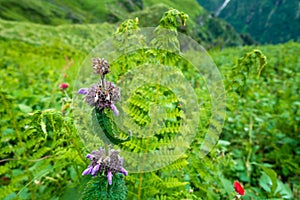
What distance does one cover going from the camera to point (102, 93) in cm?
99

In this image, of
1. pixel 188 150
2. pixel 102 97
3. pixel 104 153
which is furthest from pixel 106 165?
pixel 188 150

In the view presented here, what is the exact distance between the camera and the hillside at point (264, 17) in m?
130

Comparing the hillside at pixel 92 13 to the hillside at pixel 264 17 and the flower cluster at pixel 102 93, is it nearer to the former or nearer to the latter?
the hillside at pixel 264 17

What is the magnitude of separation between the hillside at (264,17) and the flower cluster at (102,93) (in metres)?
128

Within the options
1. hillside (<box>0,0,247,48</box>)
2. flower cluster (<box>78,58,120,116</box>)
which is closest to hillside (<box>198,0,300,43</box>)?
hillside (<box>0,0,247,48</box>)

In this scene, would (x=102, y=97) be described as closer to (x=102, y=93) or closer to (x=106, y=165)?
(x=102, y=93)

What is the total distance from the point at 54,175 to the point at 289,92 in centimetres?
344

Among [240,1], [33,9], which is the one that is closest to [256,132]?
[33,9]

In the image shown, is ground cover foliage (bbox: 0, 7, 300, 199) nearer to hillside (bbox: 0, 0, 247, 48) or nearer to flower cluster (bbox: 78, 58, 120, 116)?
flower cluster (bbox: 78, 58, 120, 116)

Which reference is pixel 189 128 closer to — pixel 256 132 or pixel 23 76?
pixel 256 132

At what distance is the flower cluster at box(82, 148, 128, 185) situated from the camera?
3.27ft

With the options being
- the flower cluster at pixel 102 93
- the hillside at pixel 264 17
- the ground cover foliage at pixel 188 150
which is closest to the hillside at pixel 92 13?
the hillside at pixel 264 17

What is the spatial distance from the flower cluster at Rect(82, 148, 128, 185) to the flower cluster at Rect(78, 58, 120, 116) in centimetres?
16

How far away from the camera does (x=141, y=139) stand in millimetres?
1433
